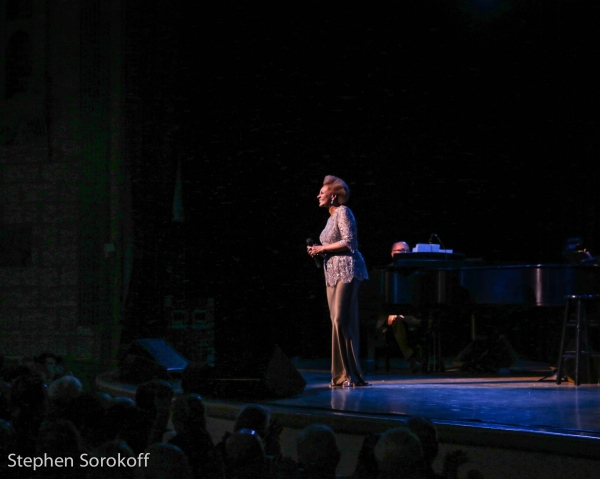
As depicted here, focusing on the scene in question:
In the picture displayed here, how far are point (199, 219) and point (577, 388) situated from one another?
4263 mm

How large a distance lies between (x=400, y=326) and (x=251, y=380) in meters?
3.55

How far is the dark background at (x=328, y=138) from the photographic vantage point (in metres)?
8.09

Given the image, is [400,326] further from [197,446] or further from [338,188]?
[197,446]

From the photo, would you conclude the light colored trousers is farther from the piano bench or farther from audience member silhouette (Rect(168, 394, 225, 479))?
audience member silhouette (Rect(168, 394, 225, 479))

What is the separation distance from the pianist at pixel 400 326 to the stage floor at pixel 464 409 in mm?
1437

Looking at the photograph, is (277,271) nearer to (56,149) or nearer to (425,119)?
(425,119)

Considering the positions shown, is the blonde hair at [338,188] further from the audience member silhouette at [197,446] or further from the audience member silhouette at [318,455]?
the audience member silhouette at [318,455]

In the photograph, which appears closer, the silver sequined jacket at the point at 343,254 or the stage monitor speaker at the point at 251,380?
the stage monitor speaker at the point at 251,380

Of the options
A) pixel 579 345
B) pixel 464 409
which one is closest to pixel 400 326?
pixel 579 345

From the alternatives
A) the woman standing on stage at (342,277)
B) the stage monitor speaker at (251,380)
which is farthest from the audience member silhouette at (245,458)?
the woman standing on stage at (342,277)

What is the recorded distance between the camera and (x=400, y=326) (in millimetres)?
7879

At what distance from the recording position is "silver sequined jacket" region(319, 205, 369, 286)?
539 centimetres

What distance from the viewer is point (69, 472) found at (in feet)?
6.48

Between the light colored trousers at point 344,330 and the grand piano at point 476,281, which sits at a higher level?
the grand piano at point 476,281
